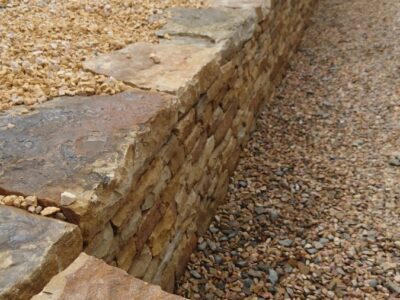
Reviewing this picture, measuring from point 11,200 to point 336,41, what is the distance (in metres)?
4.89

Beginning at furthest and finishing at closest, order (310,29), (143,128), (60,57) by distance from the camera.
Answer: (310,29) → (60,57) → (143,128)

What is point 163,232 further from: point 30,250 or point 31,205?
point 30,250

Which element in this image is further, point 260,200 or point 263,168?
point 263,168

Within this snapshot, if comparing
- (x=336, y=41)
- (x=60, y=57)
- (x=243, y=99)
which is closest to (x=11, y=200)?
(x=60, y=57)

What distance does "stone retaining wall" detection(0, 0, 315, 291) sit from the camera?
61.2 inches

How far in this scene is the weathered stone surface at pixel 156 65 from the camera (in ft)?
7.30

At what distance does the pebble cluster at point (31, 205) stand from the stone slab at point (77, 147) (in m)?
0.02

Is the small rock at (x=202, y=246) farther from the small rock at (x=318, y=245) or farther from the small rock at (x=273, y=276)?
the small rock at (x=318, y=245)

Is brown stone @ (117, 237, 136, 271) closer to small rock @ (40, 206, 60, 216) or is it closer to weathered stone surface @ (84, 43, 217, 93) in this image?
small rock @ (40, 206, 60, 216)

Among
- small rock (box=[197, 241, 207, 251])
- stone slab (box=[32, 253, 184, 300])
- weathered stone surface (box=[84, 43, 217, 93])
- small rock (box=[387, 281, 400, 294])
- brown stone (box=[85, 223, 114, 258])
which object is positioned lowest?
small rock (box=[197, 241, 207, 251])

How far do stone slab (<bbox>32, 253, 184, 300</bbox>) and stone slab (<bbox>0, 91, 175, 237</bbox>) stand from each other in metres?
0.15

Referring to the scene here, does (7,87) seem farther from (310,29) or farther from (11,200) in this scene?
(310,29)

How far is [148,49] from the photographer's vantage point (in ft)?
8.64

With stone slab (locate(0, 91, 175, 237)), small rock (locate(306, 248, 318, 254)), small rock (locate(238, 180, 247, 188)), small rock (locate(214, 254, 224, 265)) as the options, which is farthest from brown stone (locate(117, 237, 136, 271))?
small rock (locate(238, 180, 247, 188))
